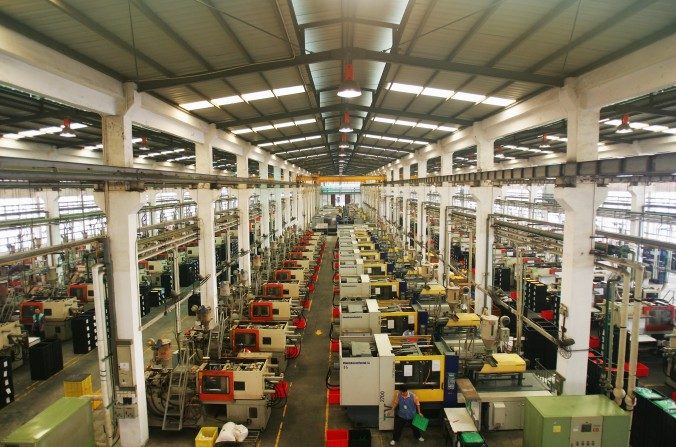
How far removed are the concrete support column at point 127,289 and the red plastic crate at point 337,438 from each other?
4.15 m

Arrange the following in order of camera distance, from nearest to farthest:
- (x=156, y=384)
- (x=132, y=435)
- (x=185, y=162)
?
(x=132, y=435) < (x=156, y=384) < (x=185, y=162)

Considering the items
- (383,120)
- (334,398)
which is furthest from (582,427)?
(383,120)

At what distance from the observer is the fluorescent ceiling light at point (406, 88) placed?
448 inches

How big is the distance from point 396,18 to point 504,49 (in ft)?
7.45

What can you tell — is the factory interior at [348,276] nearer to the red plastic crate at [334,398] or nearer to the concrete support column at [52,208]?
the red plastic crate at [334,398]

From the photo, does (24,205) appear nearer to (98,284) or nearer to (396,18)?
(98,284)

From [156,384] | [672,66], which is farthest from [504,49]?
[156,384]

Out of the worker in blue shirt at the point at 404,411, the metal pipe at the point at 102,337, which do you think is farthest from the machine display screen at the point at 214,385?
the worker in blue shirt at the point at 404,411

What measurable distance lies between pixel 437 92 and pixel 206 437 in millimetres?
10444

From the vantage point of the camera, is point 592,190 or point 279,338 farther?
point 279,338

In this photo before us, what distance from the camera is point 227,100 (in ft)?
37.5

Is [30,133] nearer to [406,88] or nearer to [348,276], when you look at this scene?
[348,276]

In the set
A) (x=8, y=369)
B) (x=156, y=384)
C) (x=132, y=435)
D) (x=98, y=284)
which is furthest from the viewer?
(x=8, y=369)

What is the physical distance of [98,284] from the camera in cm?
815
